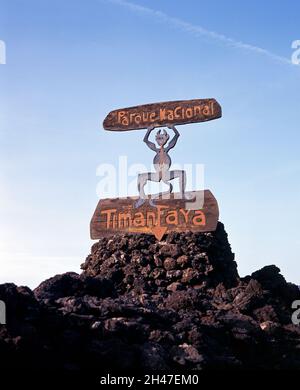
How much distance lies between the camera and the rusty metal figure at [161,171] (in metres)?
12.8

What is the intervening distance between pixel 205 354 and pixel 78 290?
3292mm

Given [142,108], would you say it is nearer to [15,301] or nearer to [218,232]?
[218,232]

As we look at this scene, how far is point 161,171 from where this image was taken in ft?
42.6

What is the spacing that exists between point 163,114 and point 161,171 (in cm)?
131

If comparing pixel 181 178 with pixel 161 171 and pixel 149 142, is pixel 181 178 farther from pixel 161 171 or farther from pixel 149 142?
pixel 149 142

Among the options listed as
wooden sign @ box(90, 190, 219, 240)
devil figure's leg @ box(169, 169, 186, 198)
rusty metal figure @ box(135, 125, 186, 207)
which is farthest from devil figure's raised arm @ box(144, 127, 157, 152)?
wooden sign @ box(90, 190, 219, 240)

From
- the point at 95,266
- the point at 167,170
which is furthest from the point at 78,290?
the point at 167,170

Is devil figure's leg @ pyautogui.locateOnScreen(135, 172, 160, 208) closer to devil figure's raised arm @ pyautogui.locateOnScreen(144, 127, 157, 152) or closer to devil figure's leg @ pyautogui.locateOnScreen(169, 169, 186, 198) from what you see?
devil figure's leg @ pyautogui.locateOnScreen(169, 169, 186, 198)

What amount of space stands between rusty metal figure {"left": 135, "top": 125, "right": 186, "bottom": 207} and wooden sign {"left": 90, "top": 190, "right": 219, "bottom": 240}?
183 millimetres

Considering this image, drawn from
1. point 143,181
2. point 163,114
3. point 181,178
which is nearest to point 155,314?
point 181,178

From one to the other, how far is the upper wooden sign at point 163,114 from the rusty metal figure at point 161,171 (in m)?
0.26

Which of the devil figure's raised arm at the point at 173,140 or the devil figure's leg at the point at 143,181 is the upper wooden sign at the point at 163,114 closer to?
the devil figure's raised arm at the point at 173,140

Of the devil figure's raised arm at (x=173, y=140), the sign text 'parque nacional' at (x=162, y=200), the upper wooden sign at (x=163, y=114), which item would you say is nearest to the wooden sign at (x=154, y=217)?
the sign text 'parque nacional' at (x=162, y=200)
